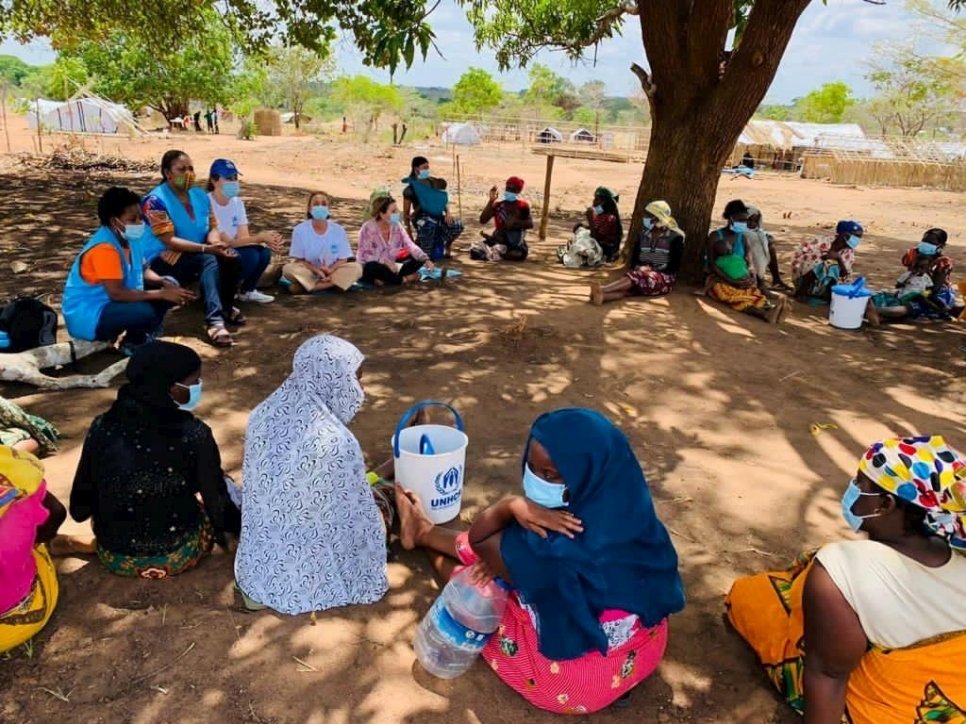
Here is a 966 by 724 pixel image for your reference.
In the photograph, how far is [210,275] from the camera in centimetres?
580

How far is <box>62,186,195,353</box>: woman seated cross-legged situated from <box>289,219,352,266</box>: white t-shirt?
192cm

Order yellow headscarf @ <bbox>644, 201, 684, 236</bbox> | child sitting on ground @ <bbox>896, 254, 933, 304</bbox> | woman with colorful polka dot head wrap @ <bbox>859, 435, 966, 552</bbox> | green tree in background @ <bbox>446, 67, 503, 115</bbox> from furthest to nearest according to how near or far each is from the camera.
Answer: green tree in background @ <bbox>446, 67, 503, 115</bbox> → yellow headscarf @ <bbox>644, 201, 684, 236</bbox> → child sitting on ground @ <bbox>896, 254, 933, 304</bbox> → woman with colorful polka dot head wrap @ <bbox>859, 435, 966, 552</bbox>

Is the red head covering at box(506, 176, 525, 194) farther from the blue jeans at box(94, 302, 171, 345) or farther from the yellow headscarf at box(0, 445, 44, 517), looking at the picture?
the yellow headscarf at box(0, 445, 44, 517)

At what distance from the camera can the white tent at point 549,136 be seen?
119 ft

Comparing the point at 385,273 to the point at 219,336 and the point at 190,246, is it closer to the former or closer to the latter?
the point at 190,246

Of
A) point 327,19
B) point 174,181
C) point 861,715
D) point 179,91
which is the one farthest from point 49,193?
point 179,91

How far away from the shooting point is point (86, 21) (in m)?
11.7

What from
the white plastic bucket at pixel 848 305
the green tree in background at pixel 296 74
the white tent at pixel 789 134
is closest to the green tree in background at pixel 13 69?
the green tree in background at pixel 296 74

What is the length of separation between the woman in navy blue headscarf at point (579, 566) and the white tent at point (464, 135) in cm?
3316

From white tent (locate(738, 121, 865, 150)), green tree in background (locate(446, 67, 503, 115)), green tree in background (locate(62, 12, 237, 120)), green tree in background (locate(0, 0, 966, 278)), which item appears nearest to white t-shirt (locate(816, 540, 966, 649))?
green tree in background (locate(0, 0, 966, 278))

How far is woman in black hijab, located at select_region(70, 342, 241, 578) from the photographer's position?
100 inches

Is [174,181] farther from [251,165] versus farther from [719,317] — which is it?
[251,165]

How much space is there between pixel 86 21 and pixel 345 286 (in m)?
8.67

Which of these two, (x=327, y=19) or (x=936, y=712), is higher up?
(x=327, y=19)
